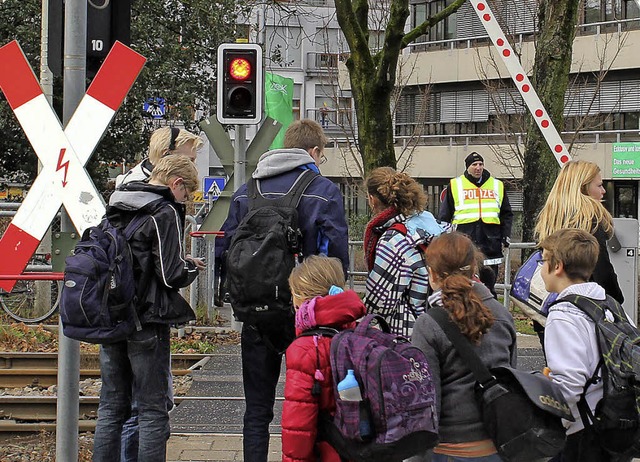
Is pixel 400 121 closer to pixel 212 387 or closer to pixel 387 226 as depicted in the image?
pixel 212 387

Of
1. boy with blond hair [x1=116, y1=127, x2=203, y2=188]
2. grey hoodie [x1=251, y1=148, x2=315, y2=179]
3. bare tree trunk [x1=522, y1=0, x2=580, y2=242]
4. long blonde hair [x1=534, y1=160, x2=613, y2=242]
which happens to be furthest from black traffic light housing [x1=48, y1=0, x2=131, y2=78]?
bare tree trunk [x1=522, y1=0, x2=580, y2=242]

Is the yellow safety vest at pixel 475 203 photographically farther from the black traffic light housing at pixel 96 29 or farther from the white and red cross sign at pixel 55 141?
the white and red cross sign at pixel 55 141

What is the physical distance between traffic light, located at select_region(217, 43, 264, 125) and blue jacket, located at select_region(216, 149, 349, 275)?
4294 mm

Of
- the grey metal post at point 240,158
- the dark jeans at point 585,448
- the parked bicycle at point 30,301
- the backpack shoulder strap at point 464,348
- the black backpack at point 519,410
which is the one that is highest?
the grey metal post at point 240,158

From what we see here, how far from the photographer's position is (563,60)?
13438mm

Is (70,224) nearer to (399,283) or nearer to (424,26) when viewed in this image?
(399,283)

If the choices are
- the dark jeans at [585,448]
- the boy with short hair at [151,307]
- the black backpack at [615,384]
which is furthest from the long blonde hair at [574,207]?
the boy with short hair at [151,307]

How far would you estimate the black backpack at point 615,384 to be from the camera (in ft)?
12.7

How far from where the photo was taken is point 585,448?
415cm

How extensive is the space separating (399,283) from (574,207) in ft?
A: 3.36

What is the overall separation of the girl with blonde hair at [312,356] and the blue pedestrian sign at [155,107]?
15.1 metres

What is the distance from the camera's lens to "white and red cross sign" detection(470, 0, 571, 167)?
6273 millimetres

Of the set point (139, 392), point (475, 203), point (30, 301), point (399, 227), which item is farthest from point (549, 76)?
point (139, 392)

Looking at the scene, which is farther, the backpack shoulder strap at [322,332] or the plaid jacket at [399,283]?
the plaid jacket at [399,283]
